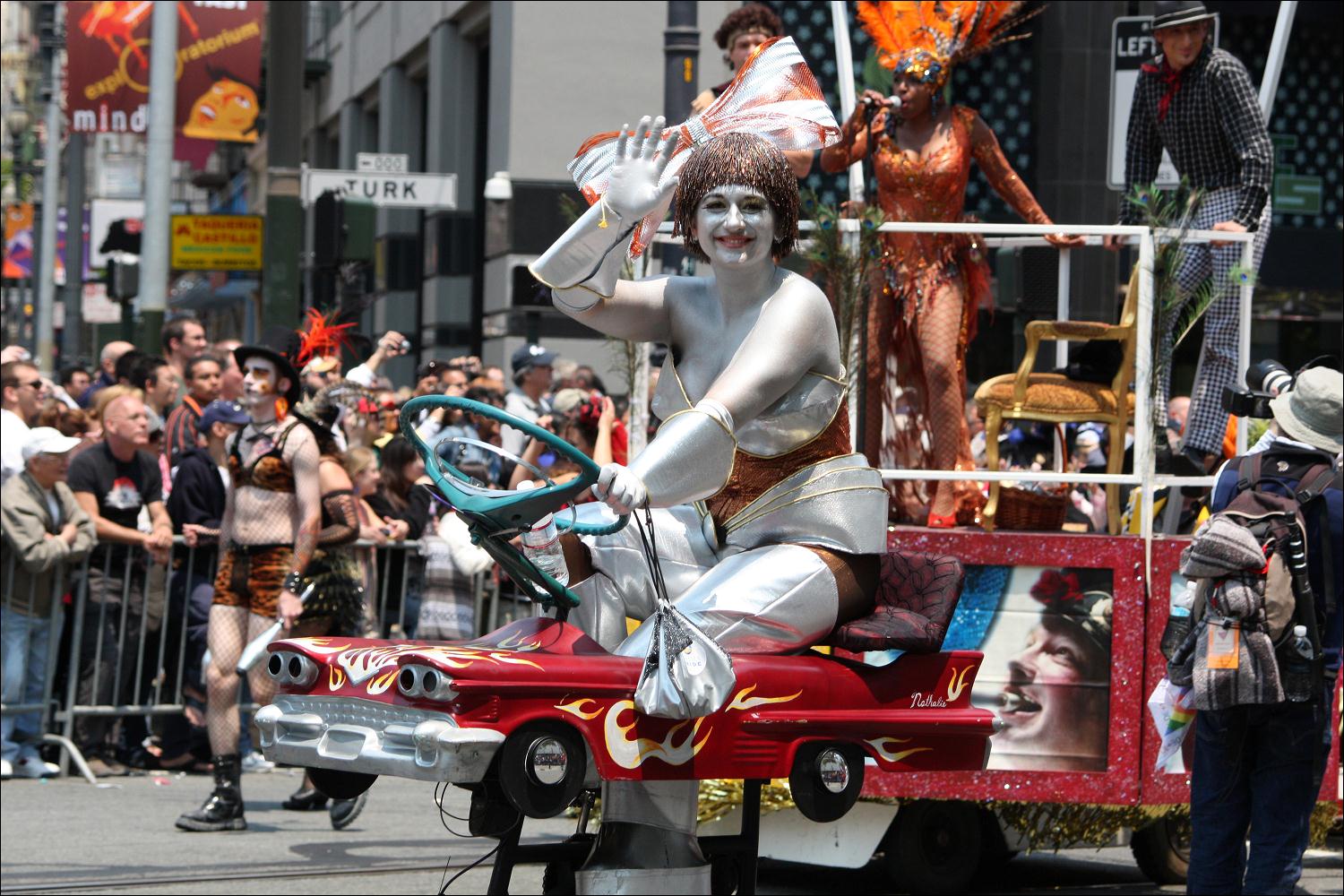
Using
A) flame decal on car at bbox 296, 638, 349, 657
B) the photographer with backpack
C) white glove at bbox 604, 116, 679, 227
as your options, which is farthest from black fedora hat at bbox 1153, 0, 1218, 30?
flame decal on car at bbox 296, 638, 349, 657

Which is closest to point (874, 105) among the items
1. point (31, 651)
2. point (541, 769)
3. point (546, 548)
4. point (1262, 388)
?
point (1262, 388)

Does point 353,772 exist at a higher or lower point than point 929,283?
lower

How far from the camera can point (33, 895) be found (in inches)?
289

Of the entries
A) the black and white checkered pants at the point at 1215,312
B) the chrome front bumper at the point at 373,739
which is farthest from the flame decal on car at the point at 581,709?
the black and white checkered pants at the point at 1215,312

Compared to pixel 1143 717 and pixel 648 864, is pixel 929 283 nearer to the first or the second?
pixel 1143 717

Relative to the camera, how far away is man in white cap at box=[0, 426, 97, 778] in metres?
9.99

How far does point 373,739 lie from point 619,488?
0.65 m

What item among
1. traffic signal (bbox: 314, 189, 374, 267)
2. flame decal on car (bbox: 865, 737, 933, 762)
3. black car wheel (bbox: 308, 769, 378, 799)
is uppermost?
traffic signal (bbox: 314, 189, 374, 267)

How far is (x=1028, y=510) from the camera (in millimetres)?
7520

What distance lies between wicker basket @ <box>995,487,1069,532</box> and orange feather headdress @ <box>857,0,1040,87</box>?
153 cm

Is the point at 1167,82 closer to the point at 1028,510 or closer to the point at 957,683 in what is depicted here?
the point at 1028,510

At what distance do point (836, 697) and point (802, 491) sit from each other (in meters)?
0.44

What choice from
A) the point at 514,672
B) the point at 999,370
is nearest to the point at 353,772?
the point at 514,672

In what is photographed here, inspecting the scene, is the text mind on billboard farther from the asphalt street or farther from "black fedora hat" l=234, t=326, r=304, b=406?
"black fedora hat" l=234, t=326, r=304, b=406
